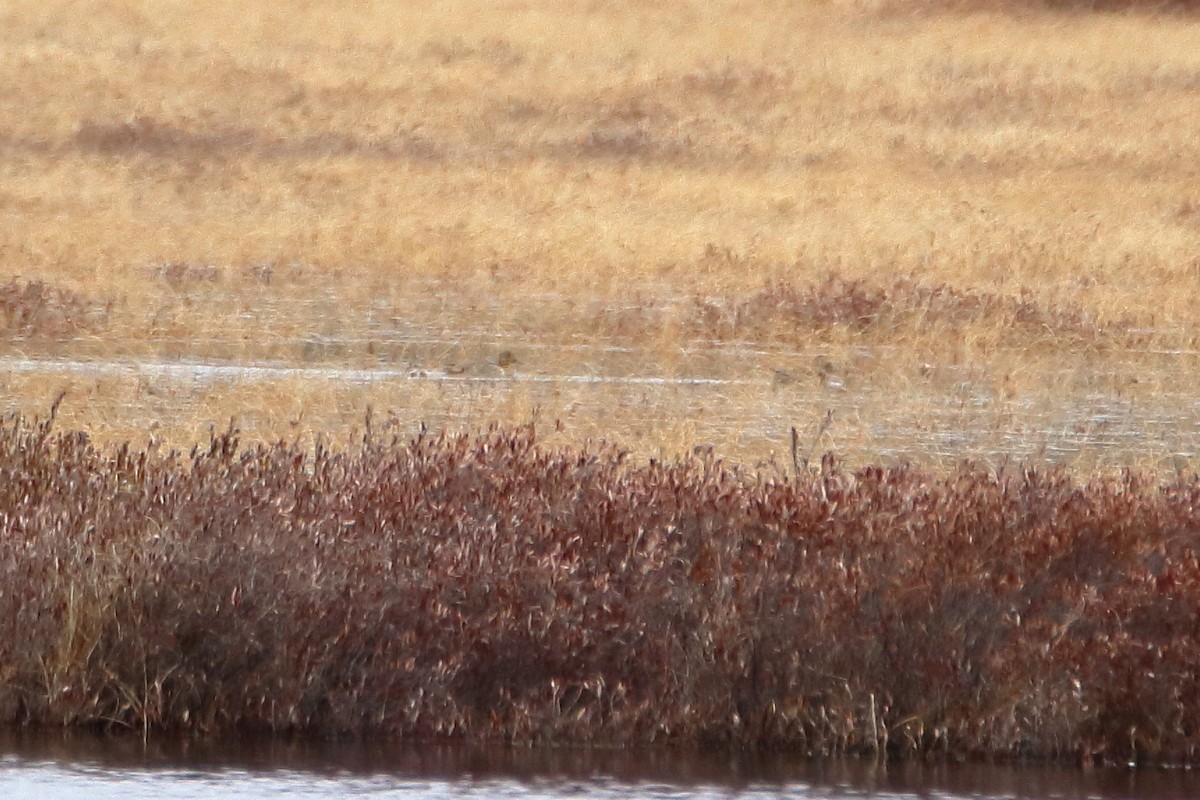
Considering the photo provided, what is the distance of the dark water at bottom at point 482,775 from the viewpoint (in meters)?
6.73

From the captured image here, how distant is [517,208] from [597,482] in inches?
706

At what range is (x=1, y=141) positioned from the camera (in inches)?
1252

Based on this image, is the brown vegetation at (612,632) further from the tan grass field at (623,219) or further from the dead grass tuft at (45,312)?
the dead grass tuft at (45,312)

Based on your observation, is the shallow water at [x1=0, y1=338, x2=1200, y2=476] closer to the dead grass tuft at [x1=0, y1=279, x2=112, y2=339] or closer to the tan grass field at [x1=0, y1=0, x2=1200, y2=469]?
the tan grass field at [x1=0, y1=0, x2=1200, y2=469]

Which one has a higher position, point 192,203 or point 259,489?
point 192,203

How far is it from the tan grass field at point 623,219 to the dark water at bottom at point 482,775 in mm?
3863

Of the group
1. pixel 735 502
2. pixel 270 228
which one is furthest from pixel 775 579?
pixel 270 228

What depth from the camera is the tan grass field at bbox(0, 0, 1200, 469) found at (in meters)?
14.1

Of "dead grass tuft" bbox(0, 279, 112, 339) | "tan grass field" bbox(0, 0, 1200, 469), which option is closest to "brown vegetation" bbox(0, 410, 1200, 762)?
"tan grass field" bbox(0, 0, 1200, 469)

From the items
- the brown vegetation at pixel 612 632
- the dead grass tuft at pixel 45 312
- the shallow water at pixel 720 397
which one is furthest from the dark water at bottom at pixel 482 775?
the dead grass tuft at pixel 45 312

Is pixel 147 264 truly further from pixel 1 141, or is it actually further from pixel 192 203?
pixel 1 141

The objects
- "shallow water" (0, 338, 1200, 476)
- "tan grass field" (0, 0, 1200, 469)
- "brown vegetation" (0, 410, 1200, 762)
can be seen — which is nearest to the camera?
"brown vegetation" (0, 410, 1200, 762)

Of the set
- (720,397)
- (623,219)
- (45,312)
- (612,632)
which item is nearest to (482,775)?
(612,632)

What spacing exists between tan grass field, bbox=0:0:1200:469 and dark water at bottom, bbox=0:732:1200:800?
3863 millimetres
